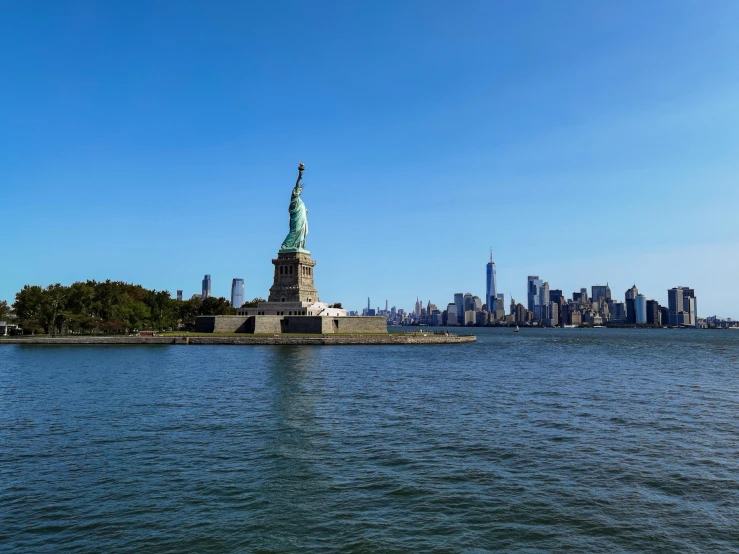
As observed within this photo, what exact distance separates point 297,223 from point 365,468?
353 feet

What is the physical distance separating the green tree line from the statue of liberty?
3543 cm

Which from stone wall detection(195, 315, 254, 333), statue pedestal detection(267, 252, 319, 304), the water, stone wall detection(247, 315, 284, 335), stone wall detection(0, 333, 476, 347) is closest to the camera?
the water

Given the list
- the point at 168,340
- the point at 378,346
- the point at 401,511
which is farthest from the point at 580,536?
the point at 168,340

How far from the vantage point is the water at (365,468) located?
665 inches

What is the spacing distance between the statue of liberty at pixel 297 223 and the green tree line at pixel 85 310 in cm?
3543

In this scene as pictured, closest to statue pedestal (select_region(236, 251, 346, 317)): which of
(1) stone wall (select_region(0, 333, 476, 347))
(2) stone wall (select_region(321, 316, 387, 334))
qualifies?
(2) stone wall (select_region(321, 316, 387, 334))

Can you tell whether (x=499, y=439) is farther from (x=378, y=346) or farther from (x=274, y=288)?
(x=274, y=288)

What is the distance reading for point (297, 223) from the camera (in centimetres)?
12788

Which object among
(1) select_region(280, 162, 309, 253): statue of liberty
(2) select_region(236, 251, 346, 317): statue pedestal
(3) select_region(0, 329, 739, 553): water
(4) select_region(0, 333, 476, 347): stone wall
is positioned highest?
(1) select_region(280, 162, 309, 253): statue of liberty

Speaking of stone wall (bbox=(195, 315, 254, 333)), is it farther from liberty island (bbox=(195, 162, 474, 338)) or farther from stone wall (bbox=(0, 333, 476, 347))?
stone wall (bbox=(0, 333, 476, 347))

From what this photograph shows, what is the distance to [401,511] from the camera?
736 inches

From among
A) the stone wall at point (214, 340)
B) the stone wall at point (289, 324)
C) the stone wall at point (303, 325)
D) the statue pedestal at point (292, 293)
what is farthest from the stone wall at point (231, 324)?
the stone wall at point (214, 340)

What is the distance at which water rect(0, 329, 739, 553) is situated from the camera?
16.9 meters

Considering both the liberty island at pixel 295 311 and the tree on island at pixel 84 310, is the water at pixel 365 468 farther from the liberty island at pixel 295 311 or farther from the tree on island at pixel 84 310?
the tree on island at pixel 84 310
